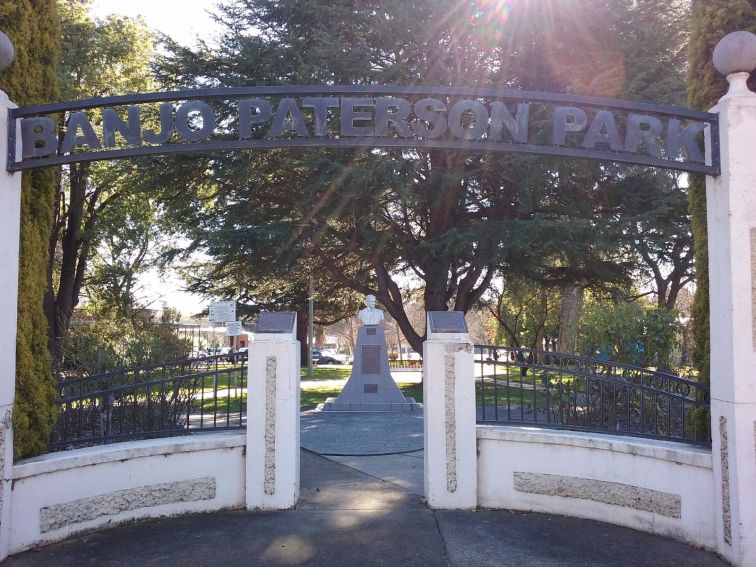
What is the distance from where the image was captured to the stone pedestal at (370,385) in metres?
13.8

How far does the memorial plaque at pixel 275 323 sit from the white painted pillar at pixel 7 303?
83.1 inches

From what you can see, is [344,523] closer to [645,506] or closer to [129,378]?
[645,506]

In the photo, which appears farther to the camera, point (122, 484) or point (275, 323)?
point (275, 323)

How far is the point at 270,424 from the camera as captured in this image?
19.3 ft

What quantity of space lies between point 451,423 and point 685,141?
3.29m

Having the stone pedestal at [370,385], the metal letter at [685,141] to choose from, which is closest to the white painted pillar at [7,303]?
the metal letter at [685,141]

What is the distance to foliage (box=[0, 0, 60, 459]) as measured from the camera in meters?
5.31

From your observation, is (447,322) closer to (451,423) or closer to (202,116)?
(451,423)

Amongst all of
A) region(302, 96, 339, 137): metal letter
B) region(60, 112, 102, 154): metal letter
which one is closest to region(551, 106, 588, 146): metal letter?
region(302, 96, 339, 137): metal letter

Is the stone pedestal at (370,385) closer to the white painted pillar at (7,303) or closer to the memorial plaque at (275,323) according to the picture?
the memorial plaque at (275,323)

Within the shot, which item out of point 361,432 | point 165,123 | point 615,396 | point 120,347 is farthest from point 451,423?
point 120,347

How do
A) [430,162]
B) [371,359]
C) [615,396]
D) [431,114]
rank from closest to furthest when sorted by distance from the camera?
[431,114]
[615,396]
[371,359]
[430,162]

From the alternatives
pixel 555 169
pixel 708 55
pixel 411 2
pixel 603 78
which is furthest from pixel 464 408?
pixel 411 2

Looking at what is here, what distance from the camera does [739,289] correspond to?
4.81 metres
